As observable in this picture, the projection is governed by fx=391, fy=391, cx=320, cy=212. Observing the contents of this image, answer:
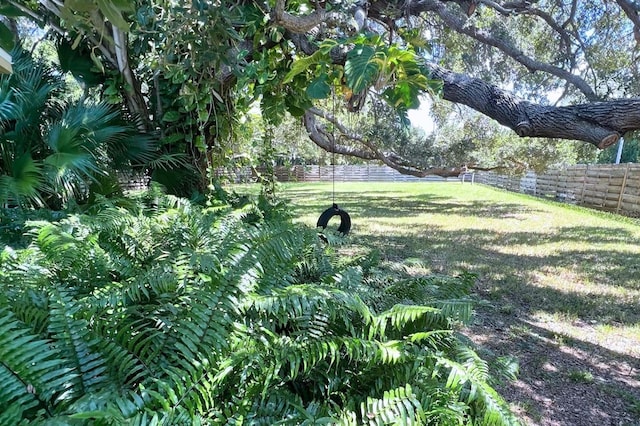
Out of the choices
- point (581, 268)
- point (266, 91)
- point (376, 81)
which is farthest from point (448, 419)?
point (581, 268)

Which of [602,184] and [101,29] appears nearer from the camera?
[101,29]

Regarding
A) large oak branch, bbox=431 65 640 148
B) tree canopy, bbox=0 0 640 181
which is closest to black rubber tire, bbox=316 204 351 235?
tree canopy, bbox=0 0 640 181

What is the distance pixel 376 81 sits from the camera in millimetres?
2006

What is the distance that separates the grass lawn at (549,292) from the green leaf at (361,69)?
3.68 ft

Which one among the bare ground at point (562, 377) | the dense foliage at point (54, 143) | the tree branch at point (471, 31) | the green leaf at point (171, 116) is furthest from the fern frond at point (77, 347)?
the tree branch at point (471, 31)

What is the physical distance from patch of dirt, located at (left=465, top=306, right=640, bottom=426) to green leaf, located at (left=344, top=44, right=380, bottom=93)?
4.58 ft

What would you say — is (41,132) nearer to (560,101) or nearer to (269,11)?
(269,11)

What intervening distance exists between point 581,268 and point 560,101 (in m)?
6.38

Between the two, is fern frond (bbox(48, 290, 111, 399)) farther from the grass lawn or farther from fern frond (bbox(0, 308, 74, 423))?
the grass lawn

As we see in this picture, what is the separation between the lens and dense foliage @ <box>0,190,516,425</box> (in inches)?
40.3

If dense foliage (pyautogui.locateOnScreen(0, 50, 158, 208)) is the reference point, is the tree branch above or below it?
above

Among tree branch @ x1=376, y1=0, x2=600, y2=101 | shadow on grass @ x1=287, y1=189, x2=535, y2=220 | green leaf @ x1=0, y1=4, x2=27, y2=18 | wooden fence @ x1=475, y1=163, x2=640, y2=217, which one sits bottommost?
shadow on grass @ x1=287, y1=189, x2=535, y2=220

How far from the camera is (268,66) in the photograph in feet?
9.66

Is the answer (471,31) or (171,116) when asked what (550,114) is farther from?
(471,31)
